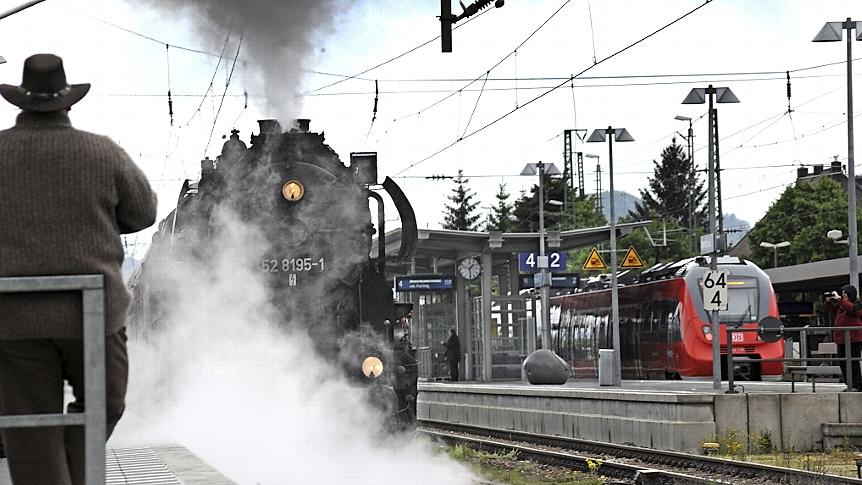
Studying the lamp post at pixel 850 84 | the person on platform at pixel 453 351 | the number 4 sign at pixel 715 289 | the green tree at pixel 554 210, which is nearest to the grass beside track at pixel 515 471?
the number 4 sign at pixel 715 289

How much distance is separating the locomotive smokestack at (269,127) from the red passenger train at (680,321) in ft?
49.4

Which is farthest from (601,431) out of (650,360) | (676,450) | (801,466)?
(650,360)

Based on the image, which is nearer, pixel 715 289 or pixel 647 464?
pixel 647 464

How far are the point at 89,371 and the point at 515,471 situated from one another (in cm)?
1200

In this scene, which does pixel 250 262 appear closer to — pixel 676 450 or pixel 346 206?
pixel 346 206

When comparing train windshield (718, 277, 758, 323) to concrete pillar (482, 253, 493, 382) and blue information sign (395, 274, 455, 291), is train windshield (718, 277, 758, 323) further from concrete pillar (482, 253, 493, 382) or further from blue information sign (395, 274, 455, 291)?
blue information sign (395, 274, 455, 291)

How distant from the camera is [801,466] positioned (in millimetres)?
14656

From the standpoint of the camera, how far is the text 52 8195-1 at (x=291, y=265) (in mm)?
13078

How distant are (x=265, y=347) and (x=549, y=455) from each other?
16.4 ft

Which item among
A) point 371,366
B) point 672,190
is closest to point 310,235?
point 371,366

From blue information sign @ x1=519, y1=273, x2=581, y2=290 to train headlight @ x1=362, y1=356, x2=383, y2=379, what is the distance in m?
20.9

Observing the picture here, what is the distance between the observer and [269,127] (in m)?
13.3

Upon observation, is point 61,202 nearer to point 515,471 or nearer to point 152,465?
point 152,465

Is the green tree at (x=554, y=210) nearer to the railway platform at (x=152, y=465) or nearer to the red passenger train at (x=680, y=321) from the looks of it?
the red passenger train at (x=680, y=321)
